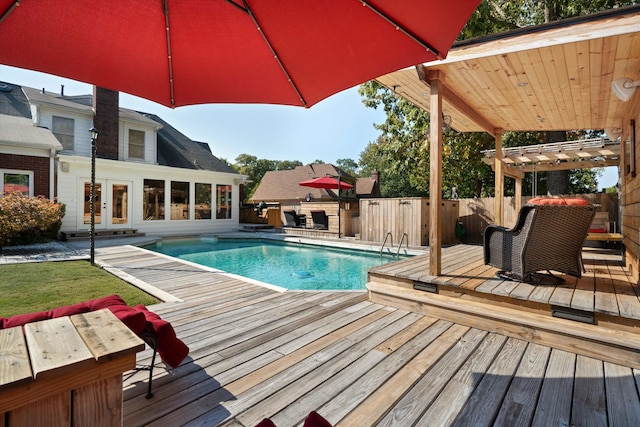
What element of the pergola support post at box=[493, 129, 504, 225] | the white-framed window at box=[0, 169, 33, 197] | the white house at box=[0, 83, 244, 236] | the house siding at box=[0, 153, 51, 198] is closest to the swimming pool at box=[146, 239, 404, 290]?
the white house at box=[0, 83, 244, 236]

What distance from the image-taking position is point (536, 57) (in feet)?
11.1

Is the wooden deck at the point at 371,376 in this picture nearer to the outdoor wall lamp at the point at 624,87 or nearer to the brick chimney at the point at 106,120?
the outdoor wall lamp at the point at 624,87

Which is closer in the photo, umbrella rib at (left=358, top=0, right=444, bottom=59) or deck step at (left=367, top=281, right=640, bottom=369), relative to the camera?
umbrella rib at (left=358, top=0, right=444, bottom=59)

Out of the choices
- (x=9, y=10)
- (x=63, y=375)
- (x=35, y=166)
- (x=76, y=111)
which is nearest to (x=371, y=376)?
(x=63, y=375)

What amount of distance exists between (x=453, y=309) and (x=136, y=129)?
13.9 m

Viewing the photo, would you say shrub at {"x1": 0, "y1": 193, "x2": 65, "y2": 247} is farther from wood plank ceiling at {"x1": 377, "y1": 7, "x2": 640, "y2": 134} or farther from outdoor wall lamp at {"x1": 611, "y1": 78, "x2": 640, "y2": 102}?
outdoor wall lamp at {"x1": 611, "y1": 78, "x2": 640, "y2": 102}

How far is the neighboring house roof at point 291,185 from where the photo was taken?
24922mm

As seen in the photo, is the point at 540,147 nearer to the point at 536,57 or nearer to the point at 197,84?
the point at 536,57

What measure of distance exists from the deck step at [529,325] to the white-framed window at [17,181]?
11584 mm

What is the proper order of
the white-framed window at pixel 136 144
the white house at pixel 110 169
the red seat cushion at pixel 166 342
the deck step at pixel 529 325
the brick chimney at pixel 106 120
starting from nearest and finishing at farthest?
1. the red seat cushion at pixel 166 342
2. the deck step at pixel 529 325
3. the white house at pixel 110 169
4. the brick chimney at pixel 106 120
5. the white-framed window at pixel 136 144

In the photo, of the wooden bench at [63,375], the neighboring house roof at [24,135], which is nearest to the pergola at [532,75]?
the wooden bench at [63,375]

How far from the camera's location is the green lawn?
3812 millimetres

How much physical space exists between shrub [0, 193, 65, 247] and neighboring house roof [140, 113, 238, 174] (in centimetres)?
551

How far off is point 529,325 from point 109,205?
13.1 m
